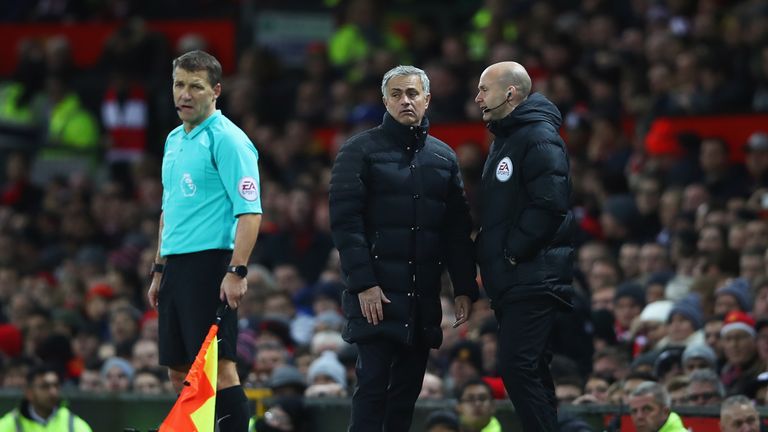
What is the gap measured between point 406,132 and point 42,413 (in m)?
4.82

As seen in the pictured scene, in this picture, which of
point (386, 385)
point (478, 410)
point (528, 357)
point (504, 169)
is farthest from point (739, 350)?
point (386, 385)

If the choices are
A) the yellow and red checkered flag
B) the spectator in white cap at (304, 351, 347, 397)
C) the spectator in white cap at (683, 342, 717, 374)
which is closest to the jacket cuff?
the yellow and red checkered flag

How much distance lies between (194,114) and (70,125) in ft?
41.7

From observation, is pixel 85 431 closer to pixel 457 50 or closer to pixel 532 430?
pixel 532 430

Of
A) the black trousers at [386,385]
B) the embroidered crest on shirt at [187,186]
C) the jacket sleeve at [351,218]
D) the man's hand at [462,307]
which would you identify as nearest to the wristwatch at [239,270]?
the embroidered crest on shirt at [187,186]

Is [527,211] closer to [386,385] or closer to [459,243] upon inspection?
[459,243]

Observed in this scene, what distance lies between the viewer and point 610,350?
11.9m

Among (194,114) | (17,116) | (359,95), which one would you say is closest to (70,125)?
(17,116)

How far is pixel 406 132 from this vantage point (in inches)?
327

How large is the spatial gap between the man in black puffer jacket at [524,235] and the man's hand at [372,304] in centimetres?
56

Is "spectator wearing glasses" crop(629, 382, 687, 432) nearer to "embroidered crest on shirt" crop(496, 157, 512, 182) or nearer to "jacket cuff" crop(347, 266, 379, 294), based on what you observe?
"embroidered crest on shirt" crop(496, 157, 512, 182)

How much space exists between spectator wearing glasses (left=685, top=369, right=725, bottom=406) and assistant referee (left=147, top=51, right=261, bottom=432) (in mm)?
3717

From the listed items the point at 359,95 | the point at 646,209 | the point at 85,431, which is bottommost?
the point at 85,431

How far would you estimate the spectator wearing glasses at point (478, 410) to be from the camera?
10.8 m
